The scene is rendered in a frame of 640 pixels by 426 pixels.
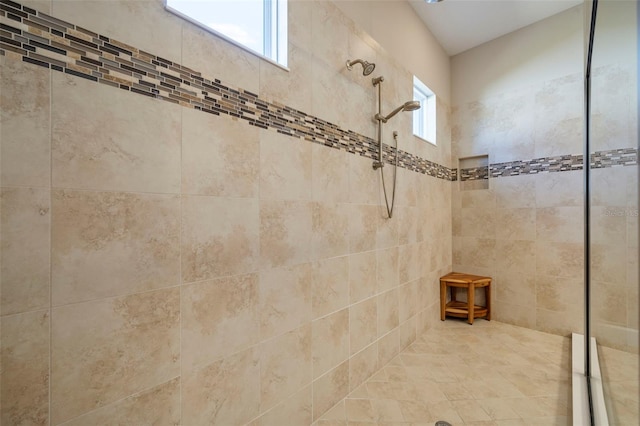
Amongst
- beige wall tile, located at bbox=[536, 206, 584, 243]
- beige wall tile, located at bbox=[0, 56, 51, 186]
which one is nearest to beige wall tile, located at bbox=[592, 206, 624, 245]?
beige wall tile, located at bbox=[536, 206, 584, 243]

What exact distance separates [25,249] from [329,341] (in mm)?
1356

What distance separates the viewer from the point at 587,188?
5.86 feet

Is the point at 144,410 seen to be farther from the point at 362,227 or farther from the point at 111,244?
the point at 362,227

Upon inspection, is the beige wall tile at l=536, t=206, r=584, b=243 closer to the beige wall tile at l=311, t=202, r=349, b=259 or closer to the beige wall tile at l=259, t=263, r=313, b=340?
the beige wall tile at l=311, t=202, r=349, b=259

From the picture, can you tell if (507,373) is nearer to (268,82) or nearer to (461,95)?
(268,82)

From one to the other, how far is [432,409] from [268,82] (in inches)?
77.4

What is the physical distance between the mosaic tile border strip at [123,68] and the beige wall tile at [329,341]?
1.04 m

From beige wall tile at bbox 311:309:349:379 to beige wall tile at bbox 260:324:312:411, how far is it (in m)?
0.06

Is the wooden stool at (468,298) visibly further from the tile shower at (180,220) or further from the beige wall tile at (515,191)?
the tile shower at (180,220)

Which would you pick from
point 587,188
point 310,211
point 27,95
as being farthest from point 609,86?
point 27,95

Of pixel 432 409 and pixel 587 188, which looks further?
pixel 587 188

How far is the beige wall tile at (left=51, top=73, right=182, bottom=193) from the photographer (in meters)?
0.77

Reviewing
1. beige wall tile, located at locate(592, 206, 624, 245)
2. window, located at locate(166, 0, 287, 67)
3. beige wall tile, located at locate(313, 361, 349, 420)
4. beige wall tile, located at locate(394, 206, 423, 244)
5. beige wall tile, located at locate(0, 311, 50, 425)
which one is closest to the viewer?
beige wall tile, located at locate(0, 311, 50, 425)

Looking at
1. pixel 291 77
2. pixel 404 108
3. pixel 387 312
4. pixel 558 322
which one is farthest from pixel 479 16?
pixel 558 322
